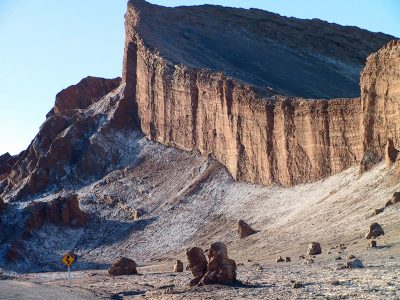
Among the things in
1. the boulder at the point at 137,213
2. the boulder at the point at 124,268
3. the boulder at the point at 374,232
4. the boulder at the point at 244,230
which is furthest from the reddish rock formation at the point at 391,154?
the boulder at the point at 137,213

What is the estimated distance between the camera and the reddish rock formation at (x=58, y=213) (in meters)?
52.8

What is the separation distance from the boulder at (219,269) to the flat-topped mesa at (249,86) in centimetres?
1939

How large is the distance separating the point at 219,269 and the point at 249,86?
3105cm

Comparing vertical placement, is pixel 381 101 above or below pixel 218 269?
above

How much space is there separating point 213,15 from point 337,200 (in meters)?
62.2

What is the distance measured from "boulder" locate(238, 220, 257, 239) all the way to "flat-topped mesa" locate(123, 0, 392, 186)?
5612mm

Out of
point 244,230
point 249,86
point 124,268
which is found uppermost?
point 249,86

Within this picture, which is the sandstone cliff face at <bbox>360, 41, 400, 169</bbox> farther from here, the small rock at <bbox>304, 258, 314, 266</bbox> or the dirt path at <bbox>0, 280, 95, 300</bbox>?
the dirt path at <bbox>0, 280, 95, 300</bbox>

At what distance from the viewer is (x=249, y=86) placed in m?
51.0

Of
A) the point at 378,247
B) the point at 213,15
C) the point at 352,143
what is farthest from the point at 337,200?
the point at 213,15

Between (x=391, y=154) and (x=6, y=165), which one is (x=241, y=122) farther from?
(x=6, y=165)

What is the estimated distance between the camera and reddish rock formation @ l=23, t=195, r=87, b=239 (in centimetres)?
5283

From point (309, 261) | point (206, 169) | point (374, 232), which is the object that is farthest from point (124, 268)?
point (206, 169)

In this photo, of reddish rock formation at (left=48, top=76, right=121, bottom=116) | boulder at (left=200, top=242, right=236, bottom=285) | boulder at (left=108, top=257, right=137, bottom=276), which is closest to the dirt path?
boulder at (left=200, top=242, right=236, bottom=285)
